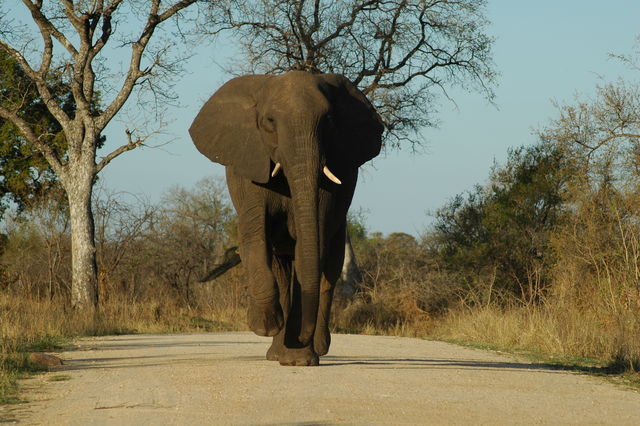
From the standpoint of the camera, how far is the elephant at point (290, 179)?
10164 millimetres

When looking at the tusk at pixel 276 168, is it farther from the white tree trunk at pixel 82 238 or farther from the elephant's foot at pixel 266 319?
the white tree trunk at pixel 82 238

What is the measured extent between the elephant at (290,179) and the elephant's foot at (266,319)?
0.4 inches

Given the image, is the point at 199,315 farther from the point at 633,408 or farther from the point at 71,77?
the point at 633,408

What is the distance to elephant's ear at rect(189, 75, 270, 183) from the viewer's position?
10.7m

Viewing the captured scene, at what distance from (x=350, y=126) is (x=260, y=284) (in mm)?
2186

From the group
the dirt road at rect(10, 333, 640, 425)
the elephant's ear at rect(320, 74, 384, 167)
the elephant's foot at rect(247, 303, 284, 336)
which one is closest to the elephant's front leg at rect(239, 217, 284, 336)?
the elephant's foot at rect(247, 303, 284, 336)

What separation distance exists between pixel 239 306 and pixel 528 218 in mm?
8319

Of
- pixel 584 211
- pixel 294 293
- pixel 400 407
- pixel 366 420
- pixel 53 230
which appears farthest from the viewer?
pixel 53 230

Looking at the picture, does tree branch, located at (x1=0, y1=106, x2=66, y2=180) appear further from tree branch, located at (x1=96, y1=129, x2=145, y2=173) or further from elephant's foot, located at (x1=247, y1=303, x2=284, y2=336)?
elephant's foot, located at (x1=247, y1=303, x2=284, y2=336)

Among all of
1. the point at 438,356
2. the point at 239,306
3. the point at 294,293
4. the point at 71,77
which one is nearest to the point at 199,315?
the point at 239,306

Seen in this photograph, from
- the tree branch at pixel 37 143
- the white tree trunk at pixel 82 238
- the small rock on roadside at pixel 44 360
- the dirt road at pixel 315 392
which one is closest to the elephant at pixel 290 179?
the dirt road at pixel 315 392

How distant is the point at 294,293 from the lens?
11.3 meters

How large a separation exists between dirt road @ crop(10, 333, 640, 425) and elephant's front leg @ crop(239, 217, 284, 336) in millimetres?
522

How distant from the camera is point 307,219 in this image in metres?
10.1
